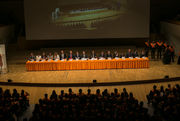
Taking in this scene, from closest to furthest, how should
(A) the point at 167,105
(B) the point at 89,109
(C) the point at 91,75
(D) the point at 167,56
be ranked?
1. (B) the point at 89,109
2. (A) the point at 167,105
3. (C) the point at 91,75
4. (D) the point at 167,56

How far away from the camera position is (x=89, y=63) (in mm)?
14695

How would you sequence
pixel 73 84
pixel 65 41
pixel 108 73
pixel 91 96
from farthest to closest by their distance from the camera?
pixel 65 41
pixel 108 73
pixel 73 84
pixel 91 96

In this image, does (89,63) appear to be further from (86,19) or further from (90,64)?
(86,19)

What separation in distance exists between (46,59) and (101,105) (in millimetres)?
7924

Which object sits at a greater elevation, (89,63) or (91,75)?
(89,63)

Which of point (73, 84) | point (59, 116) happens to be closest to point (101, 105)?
point (59, 116)

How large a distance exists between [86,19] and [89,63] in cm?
566

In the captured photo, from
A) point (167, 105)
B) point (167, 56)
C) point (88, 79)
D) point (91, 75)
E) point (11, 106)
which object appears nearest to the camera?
point (167, 105)

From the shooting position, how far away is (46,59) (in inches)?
595

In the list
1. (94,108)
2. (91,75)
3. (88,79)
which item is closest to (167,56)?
(91,75)

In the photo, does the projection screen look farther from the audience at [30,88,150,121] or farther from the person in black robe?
the audience at [30,88,150,121]

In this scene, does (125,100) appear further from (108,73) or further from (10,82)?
(10,82)

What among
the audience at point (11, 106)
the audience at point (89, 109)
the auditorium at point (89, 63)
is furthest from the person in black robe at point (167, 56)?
the audience at point (11, 106)

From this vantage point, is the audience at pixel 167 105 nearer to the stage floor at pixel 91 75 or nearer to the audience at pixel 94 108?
the audience at pixel 94 108
